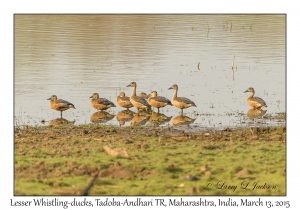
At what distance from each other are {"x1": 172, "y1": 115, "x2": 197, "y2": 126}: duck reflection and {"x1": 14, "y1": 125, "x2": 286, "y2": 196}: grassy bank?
A: 1.36m

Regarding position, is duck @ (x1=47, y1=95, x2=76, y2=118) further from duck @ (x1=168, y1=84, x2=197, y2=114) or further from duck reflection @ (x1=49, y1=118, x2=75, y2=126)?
duck @ (x1=168, y1=84, x2=197, y2=114)

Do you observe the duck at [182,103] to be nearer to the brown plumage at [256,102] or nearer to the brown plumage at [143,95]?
the brown plumage at [143,95]

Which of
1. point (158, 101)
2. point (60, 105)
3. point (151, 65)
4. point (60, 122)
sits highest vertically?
point (151, 65)

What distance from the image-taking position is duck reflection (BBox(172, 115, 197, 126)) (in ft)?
51.5

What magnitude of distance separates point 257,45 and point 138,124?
14.3 metres

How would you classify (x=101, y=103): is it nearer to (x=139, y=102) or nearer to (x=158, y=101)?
(x=139, y=102)

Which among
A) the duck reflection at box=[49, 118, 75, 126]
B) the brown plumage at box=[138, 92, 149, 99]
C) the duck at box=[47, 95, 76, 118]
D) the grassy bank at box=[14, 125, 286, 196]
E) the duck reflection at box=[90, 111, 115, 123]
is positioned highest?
the brown plumage at box=[138, 92, 149, 99]

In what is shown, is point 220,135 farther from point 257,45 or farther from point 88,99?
point 257,45

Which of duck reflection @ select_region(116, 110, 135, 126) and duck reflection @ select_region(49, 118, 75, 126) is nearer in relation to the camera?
duck reflection @ select_region(49, 118, 75, 126)

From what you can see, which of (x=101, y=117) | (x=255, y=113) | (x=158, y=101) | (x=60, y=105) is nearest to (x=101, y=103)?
(x=101, y=117)

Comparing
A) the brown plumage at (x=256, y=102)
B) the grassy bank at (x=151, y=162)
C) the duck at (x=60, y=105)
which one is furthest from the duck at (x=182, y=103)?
the grassy bank at (x=151, y=162)

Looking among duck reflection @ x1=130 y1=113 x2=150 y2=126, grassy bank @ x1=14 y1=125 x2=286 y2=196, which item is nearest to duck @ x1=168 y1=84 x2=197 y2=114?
duck reflection @ x1=130 y1=113 x2=150 y2=126

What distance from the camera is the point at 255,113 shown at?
16766 mm

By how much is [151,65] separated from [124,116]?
7.07 m
